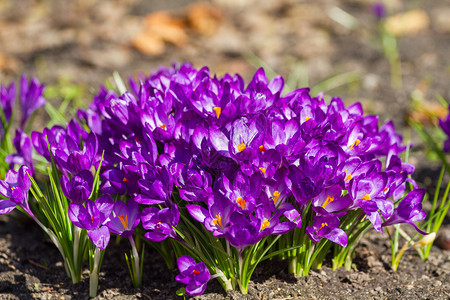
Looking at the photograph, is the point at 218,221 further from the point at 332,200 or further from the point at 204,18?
the point at 204,18

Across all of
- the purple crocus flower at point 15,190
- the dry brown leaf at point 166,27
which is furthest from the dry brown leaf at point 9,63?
the purple crocus flower at point 15,190

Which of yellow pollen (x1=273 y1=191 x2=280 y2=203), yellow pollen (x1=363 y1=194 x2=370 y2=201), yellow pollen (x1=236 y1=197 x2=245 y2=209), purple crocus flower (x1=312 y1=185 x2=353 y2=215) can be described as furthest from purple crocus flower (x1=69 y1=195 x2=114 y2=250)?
yellow pollen (x1=363 y1=194 x2=370 y2=201)

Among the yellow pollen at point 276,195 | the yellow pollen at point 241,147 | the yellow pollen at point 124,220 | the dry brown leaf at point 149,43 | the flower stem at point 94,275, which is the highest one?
the dry brown leaf at point 149,43

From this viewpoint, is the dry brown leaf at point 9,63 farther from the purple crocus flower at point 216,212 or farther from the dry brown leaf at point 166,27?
the purple crocus flower at point 216,212

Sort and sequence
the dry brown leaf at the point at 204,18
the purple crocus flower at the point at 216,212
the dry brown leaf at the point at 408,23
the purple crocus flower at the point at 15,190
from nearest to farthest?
the purple crocus flower at the point at 216,212
the purple crocus flower at the point at 15,190
the dry brown leaf at the point at 408,23
the dry brown leaf at the point at 204,18

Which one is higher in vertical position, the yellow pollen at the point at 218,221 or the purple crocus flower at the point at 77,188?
the purple crocus flower at the point at 77,188

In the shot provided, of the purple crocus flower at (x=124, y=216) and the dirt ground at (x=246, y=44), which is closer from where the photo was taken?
the purple crocus flower at (x=124, y=216)

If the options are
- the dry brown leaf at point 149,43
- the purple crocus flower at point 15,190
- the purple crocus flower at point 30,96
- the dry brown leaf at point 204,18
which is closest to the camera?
the purple crocus flower at point 15,190

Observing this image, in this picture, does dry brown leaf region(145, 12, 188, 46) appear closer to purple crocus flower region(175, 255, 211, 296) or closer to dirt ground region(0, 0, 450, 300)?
dirt ground region(0, 0, 450, 300)
